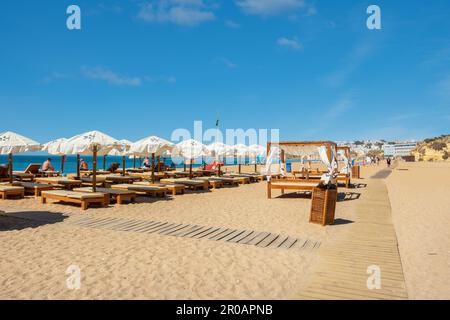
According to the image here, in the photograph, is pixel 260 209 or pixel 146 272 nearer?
pixel 146 272

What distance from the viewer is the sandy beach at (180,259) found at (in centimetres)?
417

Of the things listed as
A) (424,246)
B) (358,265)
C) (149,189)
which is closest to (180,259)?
(358,265)

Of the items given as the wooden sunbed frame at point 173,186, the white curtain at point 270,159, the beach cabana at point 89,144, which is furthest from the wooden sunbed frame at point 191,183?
the beach cabana at point 89,144

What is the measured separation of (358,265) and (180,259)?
9.51 ft

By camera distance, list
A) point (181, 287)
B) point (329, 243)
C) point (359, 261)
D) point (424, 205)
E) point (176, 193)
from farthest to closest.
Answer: point (176, 193) → point (424, 205) → point (329, 243) → point (359, 261) → point (181, 287)

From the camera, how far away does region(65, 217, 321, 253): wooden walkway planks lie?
6.42 meters

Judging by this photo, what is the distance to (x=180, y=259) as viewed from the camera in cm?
541

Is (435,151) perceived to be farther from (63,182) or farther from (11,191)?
(11,191)

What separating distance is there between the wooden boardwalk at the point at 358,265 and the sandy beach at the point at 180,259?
15 centimetres

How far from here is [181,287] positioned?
4.26 m
